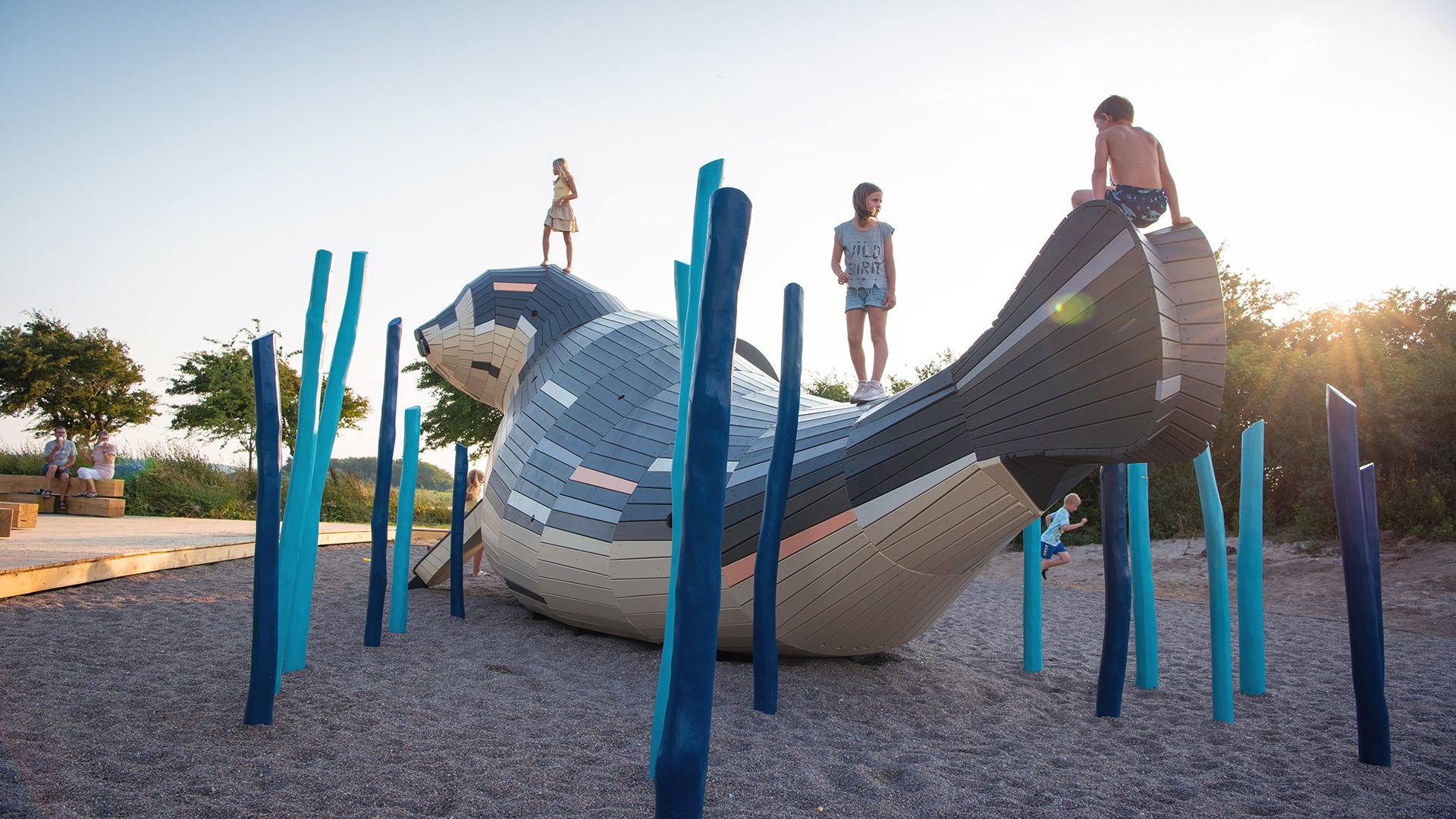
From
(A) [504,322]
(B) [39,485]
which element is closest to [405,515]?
(A) [504,322]

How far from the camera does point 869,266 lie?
5117 millimetres

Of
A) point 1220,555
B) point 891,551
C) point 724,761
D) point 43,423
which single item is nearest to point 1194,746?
point 1220,555

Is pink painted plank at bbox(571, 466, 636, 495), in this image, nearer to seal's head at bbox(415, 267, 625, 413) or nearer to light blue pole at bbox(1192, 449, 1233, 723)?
seal's head at bbox(415, 267, 625, 413)

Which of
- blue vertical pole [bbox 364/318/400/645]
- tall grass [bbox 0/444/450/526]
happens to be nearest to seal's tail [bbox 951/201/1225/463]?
blue vertical pole [bbox 364/318/400/645]

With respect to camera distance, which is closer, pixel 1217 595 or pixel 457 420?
pixel 1217 595

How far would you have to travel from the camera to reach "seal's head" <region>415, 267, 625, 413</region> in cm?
673

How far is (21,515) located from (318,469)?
297 inches

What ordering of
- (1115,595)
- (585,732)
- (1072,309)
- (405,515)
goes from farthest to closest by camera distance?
(405,515) < (1115,595) < (585,732) < (1072,309)

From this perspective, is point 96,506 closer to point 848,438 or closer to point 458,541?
point 458,541

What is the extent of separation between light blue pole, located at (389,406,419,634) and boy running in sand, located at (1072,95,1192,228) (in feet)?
14.4

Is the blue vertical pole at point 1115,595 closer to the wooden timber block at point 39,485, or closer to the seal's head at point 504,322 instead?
→ the seal's head at point 504,322

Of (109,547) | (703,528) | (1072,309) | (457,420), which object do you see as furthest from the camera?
(457,420)

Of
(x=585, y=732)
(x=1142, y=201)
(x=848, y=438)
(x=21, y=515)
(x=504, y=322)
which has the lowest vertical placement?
(x=585, y=732)

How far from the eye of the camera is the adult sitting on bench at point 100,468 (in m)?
13.4
